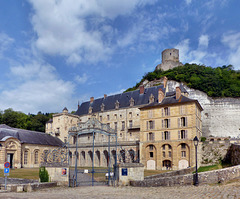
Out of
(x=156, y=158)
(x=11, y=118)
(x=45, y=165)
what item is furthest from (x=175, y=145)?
(x=11, y=118)

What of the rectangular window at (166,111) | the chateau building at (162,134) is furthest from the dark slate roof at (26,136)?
the rectangular window at (166,111)

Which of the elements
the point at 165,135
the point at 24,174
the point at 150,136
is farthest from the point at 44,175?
the point at 150,136

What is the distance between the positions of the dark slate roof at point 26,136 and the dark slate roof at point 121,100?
43.1ft

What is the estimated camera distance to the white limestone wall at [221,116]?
48.2m

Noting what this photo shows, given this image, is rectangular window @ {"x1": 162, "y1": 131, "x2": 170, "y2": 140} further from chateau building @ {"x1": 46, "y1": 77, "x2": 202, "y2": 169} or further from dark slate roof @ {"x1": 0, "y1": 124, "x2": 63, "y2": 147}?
dark slate roof @ {"x1": 0, "y1": 124, "x2": 63, "y2": 147}

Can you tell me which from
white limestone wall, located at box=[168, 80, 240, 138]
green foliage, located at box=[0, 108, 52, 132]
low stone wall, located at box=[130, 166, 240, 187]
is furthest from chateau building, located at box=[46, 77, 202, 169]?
green foliage, located at box=[0, 108, 52, 132]

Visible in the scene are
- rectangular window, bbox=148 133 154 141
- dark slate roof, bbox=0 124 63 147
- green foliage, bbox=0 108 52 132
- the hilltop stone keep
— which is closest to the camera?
rectangular window, bbox=148 133 154 141

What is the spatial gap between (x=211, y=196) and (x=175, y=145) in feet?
82.1

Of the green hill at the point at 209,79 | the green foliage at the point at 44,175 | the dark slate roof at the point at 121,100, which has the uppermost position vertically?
the green hill at the point at 209,79

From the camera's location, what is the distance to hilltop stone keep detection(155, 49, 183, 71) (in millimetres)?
68875

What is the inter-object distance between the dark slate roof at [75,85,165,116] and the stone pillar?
31.2m

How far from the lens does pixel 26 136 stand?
41.3 m

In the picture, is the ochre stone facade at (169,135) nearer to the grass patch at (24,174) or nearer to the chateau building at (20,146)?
the grass patch at (24,174)

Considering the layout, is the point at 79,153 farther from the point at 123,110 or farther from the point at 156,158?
the point at 156,158
